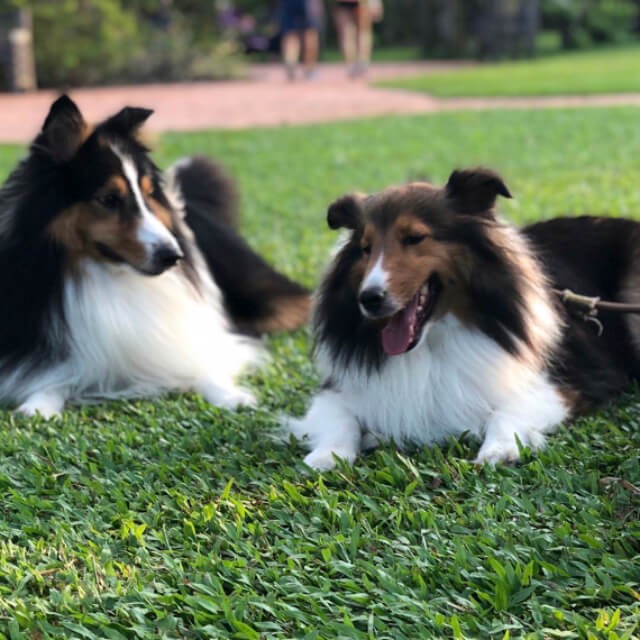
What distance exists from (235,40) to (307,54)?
161 inches

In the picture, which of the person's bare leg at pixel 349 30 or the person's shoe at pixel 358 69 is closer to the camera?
the person's bare leg at pixel 349 30

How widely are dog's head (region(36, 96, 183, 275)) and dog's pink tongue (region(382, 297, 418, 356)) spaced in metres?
1.28

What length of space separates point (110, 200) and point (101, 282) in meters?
0.41

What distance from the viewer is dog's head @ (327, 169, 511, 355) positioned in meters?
3.77

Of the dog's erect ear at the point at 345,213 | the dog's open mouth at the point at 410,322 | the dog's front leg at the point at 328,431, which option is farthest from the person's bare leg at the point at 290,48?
the dog's open mouth at the point at 410,322

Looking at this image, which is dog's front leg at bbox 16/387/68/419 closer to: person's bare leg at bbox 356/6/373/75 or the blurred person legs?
the blurred person legs

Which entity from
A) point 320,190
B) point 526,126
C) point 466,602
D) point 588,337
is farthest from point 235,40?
point 466,602

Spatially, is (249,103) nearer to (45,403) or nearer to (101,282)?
(101,282)

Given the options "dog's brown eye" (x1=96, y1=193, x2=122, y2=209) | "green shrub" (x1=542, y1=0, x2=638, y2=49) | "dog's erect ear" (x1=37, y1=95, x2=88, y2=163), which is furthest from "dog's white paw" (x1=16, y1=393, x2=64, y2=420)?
"green shrub" (x1=542, y1=0, x2=638, y2=49)

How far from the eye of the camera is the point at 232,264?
5.91 meters

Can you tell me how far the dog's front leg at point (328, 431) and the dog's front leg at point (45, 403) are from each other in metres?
1.15

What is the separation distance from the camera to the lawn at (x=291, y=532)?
9.30 feet

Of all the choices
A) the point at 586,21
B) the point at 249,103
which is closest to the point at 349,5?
the point at 249,103

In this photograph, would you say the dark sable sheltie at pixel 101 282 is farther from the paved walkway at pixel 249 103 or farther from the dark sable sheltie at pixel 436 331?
the paved walkway at pixel 249 103
